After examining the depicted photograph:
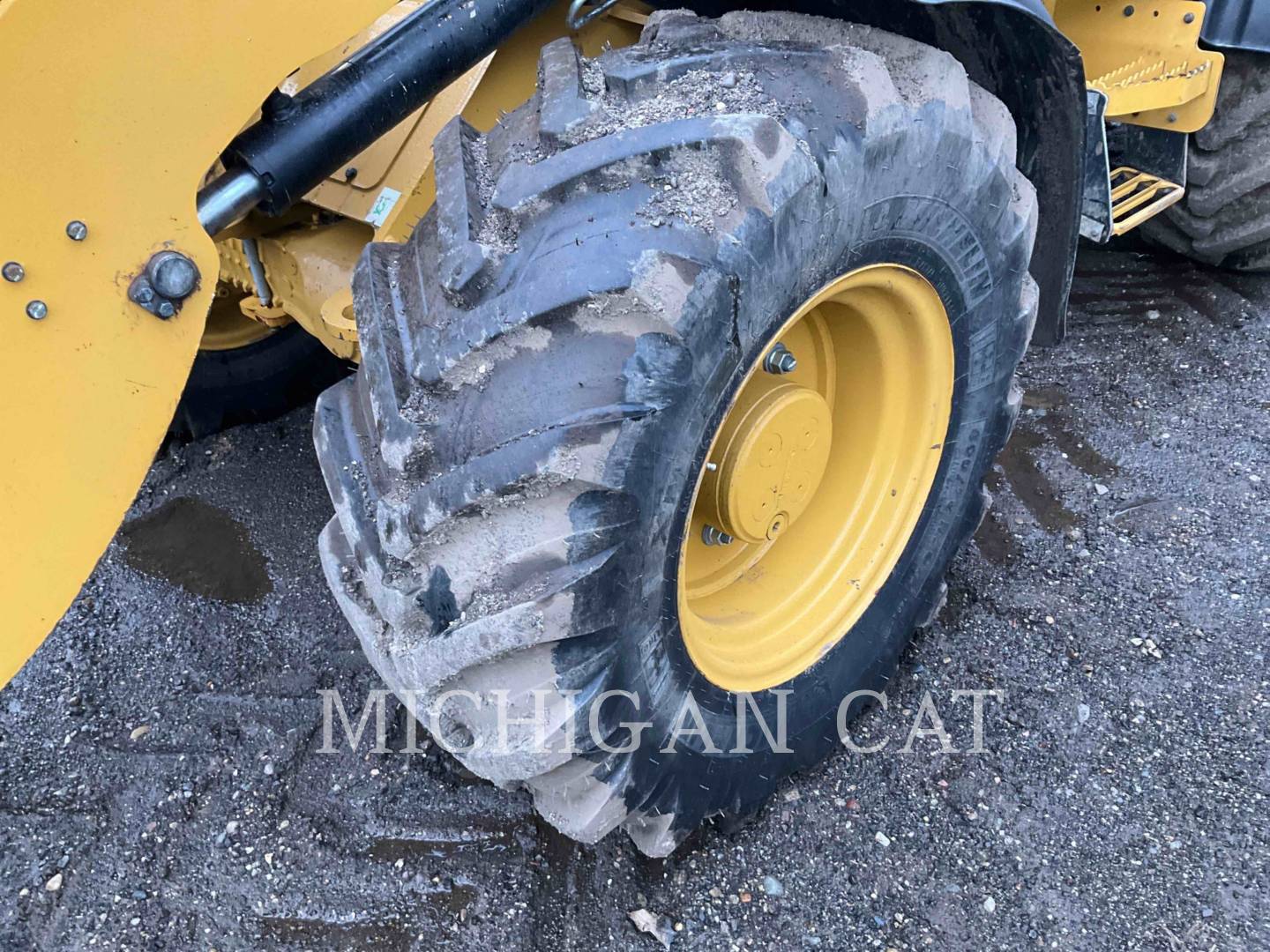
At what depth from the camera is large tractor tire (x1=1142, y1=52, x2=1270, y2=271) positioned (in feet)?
8.49

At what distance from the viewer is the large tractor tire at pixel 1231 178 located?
2588mm

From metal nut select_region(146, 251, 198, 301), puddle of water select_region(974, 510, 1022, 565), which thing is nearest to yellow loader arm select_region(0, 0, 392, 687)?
metal nut select_region(146, 251, 198, 301)

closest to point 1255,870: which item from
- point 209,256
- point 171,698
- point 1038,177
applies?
point 1038,177

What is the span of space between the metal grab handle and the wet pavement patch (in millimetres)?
1539

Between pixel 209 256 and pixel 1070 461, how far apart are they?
7.71ft

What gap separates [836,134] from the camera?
49.8 inches

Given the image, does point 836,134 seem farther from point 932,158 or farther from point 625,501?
point 625,501

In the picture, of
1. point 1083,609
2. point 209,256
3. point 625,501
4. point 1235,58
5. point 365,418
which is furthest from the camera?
point 1235,58

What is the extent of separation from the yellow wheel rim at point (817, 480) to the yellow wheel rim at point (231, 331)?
1553 mm

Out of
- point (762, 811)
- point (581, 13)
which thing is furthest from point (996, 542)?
point (581, 13)

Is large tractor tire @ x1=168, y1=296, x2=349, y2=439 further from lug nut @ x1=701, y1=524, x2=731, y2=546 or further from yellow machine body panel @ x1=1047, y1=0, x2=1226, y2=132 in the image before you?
yellow machine body panel @ x1=1047, y1=0, x2=1226, y2=132

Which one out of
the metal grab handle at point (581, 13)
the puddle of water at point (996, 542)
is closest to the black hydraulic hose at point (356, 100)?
the metal grab handle at point (581, 13)

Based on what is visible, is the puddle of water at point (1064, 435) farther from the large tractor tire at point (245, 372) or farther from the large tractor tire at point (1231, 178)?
the large tractor tire at point (245, 372)

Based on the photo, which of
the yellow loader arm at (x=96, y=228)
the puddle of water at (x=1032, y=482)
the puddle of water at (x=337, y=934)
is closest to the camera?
the yellow loader arm at (x=96, y=228)
